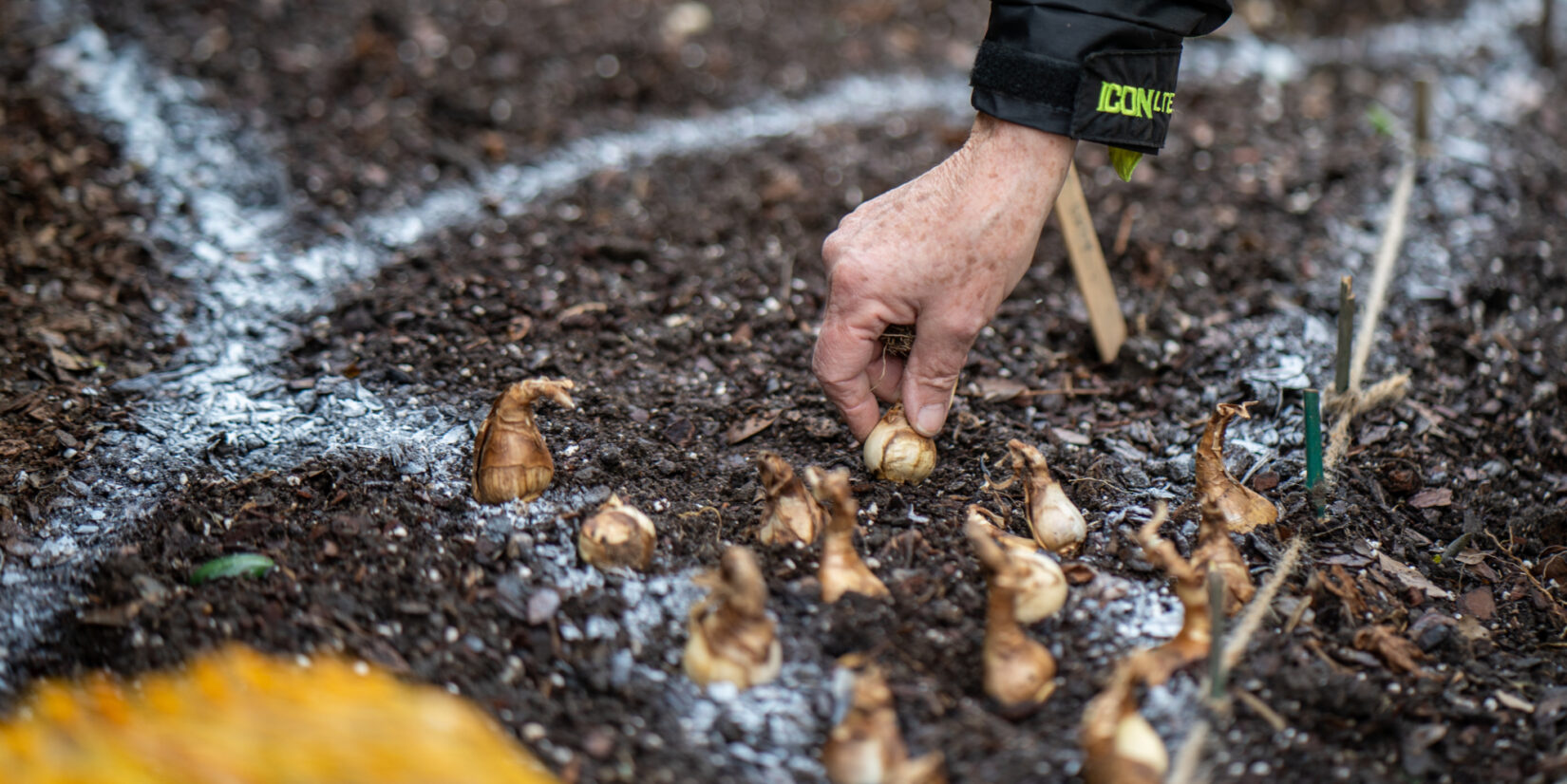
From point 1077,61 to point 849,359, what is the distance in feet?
2.16

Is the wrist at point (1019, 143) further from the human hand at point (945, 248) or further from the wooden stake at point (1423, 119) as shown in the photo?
the wooden stake at point (1423, 119)

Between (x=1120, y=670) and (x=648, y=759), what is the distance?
720mm

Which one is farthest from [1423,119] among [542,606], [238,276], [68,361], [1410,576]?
[68,361]

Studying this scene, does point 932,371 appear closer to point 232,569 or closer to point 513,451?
point 513,451

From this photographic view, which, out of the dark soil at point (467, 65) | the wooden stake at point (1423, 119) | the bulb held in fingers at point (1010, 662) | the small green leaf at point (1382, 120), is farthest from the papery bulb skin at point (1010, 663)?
the small green leaf at point (1382, 120)

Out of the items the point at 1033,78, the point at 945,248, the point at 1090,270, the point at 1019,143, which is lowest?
the point at 1090,270

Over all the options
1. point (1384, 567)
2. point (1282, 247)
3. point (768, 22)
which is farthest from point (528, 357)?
point (768, 22)

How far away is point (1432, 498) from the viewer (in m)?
2.24

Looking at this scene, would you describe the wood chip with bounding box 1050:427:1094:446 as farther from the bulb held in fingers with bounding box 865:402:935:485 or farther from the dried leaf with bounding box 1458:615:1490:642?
the dried leaf with bounding box 1458:615:1490:642

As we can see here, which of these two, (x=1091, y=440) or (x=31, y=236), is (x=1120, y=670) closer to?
(x=1091, y=440)

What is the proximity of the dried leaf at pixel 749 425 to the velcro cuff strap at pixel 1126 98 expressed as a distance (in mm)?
911

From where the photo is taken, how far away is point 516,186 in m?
3.53

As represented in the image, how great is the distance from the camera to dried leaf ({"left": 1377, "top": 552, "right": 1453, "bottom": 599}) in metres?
1.97

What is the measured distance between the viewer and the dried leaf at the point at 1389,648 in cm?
178
